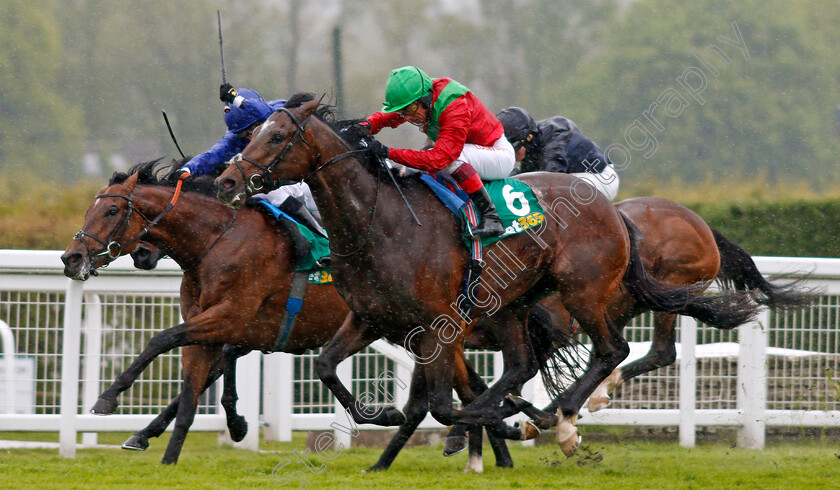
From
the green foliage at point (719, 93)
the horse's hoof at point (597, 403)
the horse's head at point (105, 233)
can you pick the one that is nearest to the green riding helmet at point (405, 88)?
the horse's head at point (105, 233)

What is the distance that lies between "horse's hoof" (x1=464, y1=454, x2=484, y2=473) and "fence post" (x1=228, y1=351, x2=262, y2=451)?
1444mm

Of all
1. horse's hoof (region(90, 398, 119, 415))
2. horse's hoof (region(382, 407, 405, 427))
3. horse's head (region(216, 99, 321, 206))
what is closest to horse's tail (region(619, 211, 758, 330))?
horse's hoof (region(382, 407, 405, 427))

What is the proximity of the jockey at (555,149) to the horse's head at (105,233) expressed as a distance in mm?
1992

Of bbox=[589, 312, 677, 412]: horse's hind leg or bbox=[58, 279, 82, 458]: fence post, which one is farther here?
bbox=[589, 312, 677, 412]: horse's hind leg

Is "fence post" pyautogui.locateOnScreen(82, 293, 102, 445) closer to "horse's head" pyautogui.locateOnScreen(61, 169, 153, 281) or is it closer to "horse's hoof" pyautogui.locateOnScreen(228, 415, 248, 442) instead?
"horse's hoof" pyautogui.locateOnScreen(228, 415, 248, 442)

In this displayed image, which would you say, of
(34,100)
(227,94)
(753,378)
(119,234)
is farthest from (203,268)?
(34,100)

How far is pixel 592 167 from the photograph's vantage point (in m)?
5.54

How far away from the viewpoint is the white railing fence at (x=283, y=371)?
537 cm

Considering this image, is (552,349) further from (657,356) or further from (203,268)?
(203,268)

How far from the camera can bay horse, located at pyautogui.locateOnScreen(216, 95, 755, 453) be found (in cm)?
373

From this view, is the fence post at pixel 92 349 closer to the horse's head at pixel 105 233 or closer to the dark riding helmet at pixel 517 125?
the horse's head at pixel 105 233

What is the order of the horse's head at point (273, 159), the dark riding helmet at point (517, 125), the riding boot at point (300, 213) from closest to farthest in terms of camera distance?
the horse's head at point (273, 159)
the riding boot at point (300, 213)
the dark riding helmet at point (517, 125)

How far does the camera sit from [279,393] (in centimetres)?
569

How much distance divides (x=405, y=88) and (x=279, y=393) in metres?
2.37
